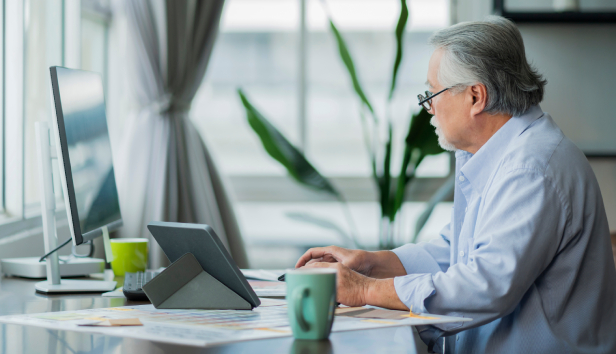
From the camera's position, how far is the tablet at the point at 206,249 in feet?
Answer: 3.10

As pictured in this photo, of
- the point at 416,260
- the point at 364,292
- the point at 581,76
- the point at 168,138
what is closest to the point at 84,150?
the point at 364,292

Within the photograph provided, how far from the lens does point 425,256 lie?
140 centimetres

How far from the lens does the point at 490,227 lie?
1.00m

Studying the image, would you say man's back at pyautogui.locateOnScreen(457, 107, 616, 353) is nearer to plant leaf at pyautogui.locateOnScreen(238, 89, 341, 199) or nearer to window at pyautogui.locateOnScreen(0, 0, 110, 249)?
window at pyautogui.locateOnScreen(0, 0, 110, 249)

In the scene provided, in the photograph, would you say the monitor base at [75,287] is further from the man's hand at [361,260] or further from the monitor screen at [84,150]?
the man's hand at [361,260]

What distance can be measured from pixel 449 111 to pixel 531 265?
16.7 inches

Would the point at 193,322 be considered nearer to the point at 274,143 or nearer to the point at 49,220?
the point at 49,220

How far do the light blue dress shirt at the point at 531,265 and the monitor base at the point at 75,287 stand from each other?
69cm

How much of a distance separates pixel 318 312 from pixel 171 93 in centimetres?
193

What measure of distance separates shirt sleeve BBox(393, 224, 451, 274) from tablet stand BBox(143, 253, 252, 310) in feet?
1.71

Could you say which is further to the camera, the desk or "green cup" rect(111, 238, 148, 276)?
"green cup" rect(111, 238, 148, 276)

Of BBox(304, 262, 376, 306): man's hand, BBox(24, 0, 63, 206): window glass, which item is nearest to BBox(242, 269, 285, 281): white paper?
BBox(304, 262, 376, 306): man's hand

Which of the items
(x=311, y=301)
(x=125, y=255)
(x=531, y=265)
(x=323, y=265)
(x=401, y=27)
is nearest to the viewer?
(x=311, y=301)

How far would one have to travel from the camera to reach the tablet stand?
996 mm
